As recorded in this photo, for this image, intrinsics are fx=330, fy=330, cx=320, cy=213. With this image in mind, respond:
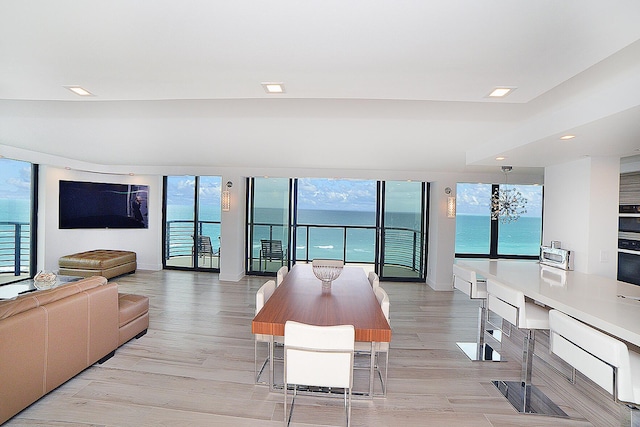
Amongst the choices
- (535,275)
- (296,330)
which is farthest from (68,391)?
(535,275)

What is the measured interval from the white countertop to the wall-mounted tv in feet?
23.7

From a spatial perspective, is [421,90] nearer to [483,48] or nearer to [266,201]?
[483,48]

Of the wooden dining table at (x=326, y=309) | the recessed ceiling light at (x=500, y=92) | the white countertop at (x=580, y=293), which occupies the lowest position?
the wooden dining table at (x=326, y=309)

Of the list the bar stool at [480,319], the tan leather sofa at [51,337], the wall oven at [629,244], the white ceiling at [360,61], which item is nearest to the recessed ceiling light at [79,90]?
the white ceiling at [360,61]

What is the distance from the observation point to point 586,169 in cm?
354

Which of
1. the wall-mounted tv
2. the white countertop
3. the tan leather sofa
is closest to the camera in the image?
the white countertop

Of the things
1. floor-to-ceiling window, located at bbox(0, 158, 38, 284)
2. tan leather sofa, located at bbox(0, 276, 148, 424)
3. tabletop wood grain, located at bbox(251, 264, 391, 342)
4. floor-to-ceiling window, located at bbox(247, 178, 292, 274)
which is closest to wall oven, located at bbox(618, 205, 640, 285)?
tabletop wood grain, located at bbox(251, 264, 391, 342)

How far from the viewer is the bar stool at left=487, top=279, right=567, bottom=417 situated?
2682mm

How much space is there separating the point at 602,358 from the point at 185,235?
773 cm

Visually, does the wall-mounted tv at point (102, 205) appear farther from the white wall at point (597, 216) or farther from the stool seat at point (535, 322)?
the white wall at point (597, 216)

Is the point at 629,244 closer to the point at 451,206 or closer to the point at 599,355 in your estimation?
the point at 451,206

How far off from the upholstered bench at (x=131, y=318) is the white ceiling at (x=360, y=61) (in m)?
2.21

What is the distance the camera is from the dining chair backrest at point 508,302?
269cm

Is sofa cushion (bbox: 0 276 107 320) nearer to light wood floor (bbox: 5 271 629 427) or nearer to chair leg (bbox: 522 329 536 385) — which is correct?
light wood floor (bbox: 5 271 629 427)
